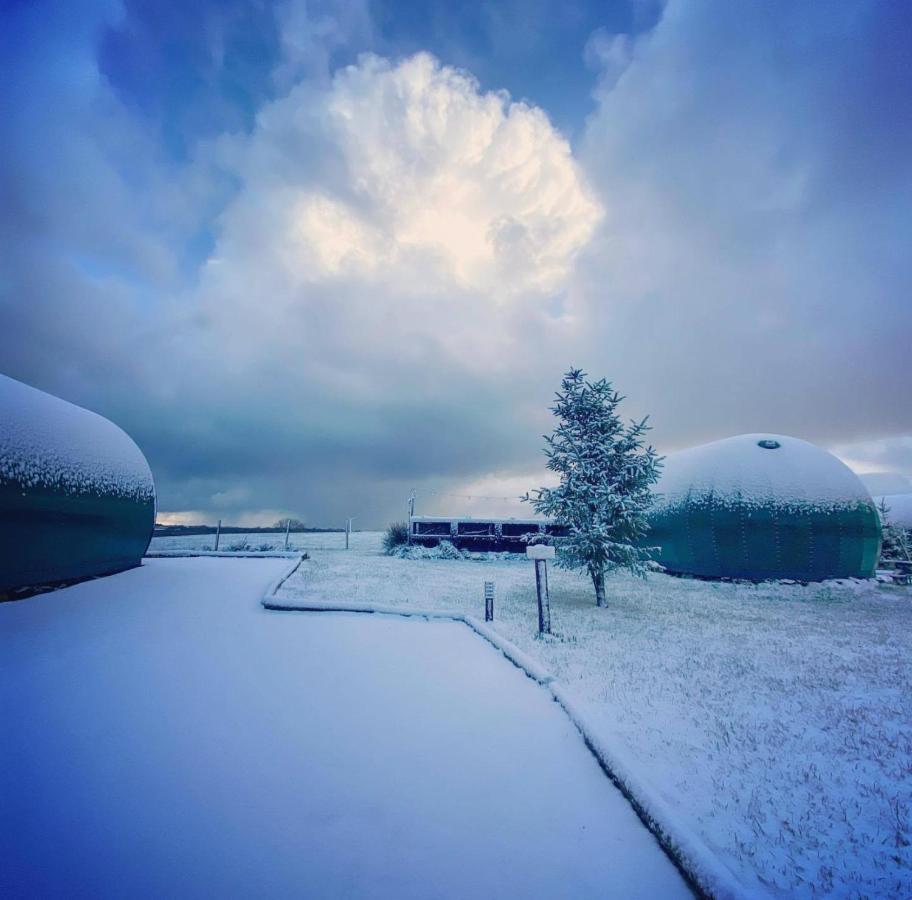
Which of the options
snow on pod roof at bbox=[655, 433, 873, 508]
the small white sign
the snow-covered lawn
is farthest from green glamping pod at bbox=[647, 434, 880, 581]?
the small white sign

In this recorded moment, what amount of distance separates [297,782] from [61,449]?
1239 centimetres

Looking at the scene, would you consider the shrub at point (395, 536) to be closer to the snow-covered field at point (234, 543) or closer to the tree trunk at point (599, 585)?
the snow-covered field at point (234, 543)

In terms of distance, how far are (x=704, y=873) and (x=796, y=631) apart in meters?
9.98

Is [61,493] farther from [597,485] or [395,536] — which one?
[395,536]

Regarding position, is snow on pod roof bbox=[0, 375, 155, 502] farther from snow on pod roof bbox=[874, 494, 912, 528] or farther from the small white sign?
snow on pod roof bbox=[874, 494, 912, 528]

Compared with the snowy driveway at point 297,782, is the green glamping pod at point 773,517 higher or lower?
higher

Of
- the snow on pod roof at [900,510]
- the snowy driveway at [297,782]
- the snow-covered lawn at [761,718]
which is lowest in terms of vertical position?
the snow-covered lawn at [761,718]

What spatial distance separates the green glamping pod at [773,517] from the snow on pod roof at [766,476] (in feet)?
0.13

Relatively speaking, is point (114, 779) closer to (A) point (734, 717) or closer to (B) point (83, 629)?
(B) point (83, 629)

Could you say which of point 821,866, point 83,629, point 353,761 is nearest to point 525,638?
point 353,761

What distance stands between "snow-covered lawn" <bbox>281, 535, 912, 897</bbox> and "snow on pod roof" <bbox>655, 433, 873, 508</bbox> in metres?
6.03

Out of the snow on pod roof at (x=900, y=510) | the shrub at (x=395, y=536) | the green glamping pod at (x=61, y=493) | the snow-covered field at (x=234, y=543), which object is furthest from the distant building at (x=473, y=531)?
the snow on pod roof at (x=900, y=510)

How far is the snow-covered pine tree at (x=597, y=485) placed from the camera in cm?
1282

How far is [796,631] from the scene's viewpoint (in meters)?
10.1
